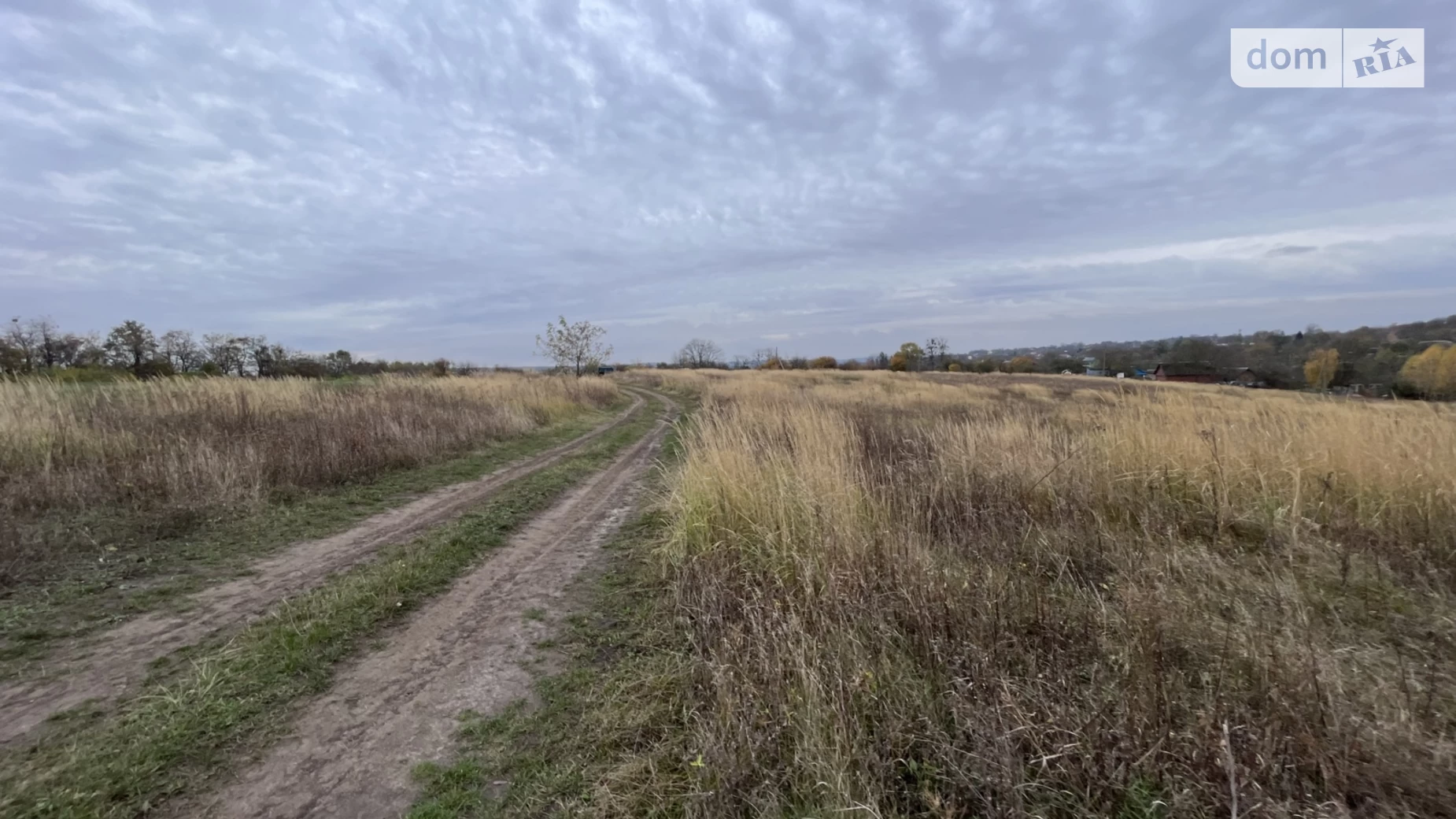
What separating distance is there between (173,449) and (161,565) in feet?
12.1

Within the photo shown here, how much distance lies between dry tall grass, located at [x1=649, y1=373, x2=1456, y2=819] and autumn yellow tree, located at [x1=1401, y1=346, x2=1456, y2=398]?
8.76ft

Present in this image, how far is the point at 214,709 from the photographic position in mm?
2859

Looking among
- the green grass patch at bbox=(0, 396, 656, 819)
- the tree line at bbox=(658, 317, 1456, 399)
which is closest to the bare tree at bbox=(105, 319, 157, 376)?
the green grass patch at bbox=(0, 396, 656, 819)

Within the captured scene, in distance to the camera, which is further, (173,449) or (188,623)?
(173,449)

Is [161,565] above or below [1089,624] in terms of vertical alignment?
below

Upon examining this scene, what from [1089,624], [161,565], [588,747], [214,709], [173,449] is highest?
[173,449]

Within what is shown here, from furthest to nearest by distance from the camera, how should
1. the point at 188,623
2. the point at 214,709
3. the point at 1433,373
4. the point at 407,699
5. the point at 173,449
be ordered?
the point at 1433,373 → the point at 173,449 → the point at 188,623 → the point at 407,699 → the point at 214,709

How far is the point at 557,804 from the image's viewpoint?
2.31 m

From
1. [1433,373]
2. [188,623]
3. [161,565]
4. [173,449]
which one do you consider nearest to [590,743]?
[188,623]

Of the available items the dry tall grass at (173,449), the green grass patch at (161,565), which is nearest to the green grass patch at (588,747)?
the green grass patch at (161,565)

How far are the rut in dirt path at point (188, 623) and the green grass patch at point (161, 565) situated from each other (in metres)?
0.20

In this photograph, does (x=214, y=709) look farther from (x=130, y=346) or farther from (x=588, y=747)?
(x=130, y=346)

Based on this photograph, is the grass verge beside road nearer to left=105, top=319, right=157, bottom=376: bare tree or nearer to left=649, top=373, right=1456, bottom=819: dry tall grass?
left=649, top=373, right=1456, bottom=819: dry tall grass

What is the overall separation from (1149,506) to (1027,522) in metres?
1.18
